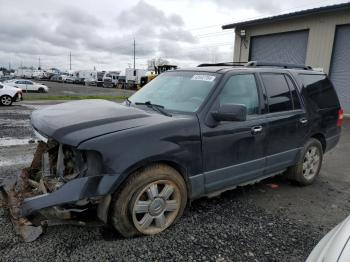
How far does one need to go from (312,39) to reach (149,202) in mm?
15536

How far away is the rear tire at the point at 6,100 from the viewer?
1627 cm

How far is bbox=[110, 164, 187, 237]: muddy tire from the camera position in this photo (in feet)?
9.88

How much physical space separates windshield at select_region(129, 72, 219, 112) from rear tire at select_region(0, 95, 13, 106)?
14.3 m

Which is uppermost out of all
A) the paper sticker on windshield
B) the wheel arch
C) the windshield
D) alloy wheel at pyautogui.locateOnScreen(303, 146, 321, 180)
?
the paper sticker on windshield

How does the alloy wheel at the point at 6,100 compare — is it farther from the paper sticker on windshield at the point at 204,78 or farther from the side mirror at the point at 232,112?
A: the side mirror at the point at 232,112

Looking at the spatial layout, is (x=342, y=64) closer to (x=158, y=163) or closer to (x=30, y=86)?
(x=158, y=163)

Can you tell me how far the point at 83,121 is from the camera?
3139 millimetres

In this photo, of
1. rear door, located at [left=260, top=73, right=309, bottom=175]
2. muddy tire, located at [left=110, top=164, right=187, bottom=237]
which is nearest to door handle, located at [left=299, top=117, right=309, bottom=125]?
rear door, located at [left=260, top=73, right=309, bottom=175]

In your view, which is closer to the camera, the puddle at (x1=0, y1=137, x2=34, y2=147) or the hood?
the hood

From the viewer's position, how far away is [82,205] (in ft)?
9.52

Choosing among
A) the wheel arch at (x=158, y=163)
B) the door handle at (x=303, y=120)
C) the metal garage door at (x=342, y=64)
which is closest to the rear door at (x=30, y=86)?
the metal garage door at (x=342, y=64)

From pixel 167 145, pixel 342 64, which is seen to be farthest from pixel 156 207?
pixel 342 64

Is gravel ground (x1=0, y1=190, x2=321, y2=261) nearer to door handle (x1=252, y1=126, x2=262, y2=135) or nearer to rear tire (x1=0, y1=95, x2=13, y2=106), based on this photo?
door handle (x1=252, y1=126, x2=262, y2=135)

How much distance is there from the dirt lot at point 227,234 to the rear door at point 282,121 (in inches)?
21.6
